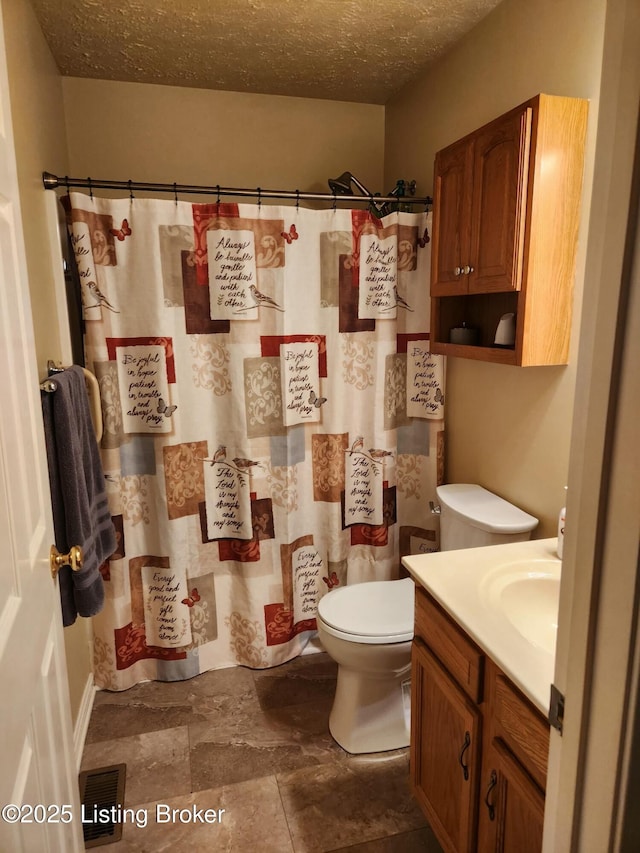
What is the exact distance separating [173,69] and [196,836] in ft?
9.20

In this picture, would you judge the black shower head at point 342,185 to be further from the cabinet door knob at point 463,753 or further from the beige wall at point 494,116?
the cabinet door knob at point 463,753

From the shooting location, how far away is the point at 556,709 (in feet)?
2.44

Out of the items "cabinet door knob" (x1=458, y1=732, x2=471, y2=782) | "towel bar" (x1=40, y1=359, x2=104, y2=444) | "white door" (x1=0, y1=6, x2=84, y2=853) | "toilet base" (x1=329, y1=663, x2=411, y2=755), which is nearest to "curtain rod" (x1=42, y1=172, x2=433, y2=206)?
"towel bar" (x1=40, y1=359, x2=104, y2=444)

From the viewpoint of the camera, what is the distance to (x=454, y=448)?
2.47 meters

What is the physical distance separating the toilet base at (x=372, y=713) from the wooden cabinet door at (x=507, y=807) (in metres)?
0.72

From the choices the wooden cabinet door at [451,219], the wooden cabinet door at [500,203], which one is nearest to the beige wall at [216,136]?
the wooden cabinet door at [451,219]

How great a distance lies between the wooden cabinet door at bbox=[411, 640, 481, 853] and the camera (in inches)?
50.6

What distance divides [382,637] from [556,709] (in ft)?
3.75

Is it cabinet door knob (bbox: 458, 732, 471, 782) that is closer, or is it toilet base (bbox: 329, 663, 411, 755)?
cabinet door knob (bbox: 458, 732, 471, 782)

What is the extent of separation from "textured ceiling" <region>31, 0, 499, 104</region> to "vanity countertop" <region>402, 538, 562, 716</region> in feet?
5.85

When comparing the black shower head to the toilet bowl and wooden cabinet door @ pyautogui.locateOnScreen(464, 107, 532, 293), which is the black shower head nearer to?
wooden cabinet door @ pyautogui.locateOnScreen(464, 107, 532, 293)

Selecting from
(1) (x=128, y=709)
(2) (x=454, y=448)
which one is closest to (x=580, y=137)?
(2) (x=454, y=448)

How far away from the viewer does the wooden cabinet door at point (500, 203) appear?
159 cm

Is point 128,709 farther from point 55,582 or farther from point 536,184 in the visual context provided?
point 536,184
